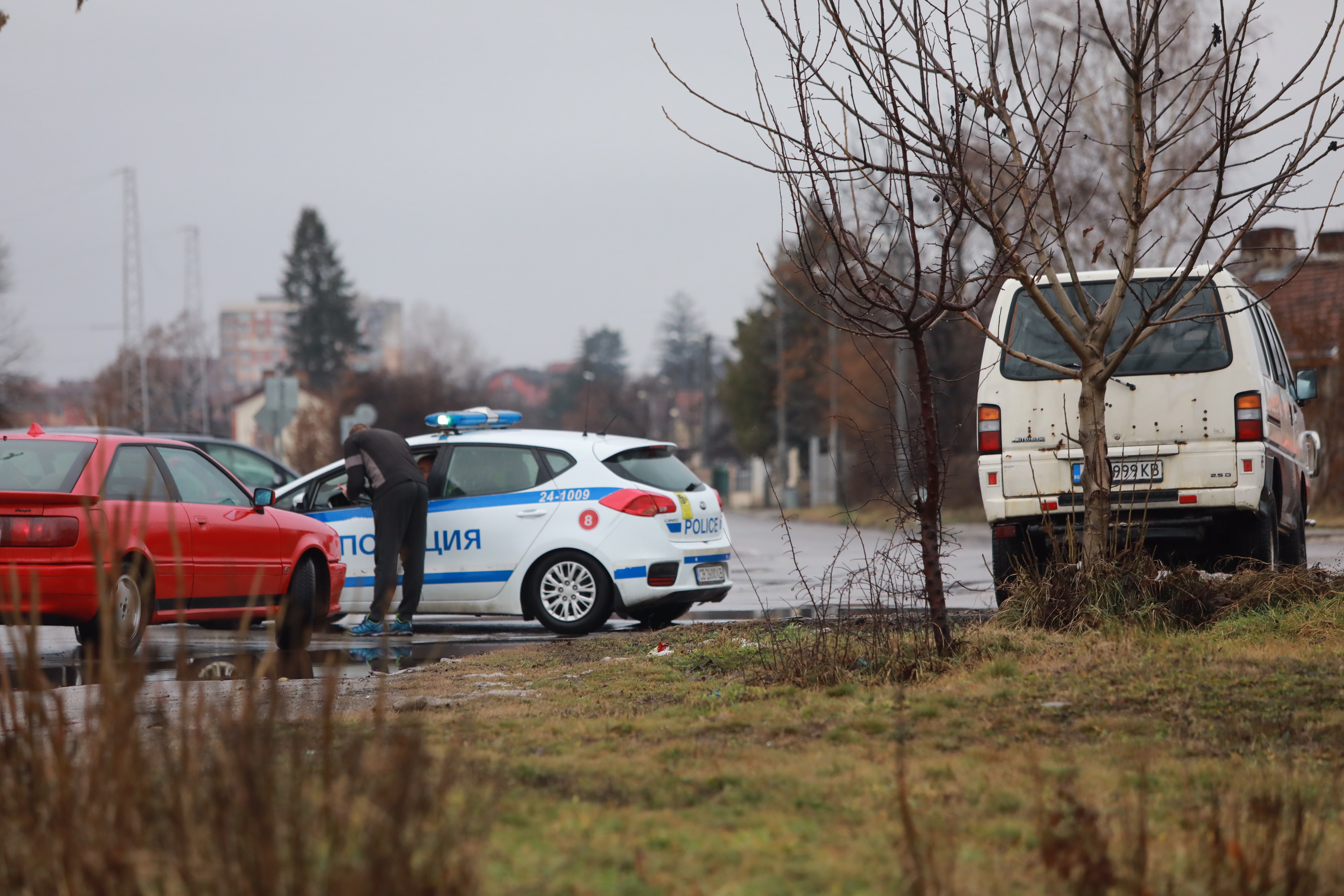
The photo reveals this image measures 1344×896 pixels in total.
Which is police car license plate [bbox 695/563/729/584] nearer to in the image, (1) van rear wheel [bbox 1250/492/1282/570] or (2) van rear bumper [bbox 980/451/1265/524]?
(2) van rear bumper [bbox 980/451/1265/524]

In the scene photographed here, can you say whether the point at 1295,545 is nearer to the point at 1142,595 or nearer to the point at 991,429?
the point at 991,429

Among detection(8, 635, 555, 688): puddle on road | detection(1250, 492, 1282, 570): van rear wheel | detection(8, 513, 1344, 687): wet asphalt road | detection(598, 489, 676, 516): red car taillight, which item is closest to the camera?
detection(8, 513, 1344, 687): wet asphalt road

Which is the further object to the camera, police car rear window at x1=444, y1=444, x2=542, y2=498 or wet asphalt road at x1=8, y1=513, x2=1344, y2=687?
police car rear window at x1=444, y1=444, x2=542, y2=498

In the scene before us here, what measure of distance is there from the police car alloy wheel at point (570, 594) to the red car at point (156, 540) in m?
→ 1.54

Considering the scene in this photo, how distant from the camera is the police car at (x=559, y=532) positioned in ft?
36.0

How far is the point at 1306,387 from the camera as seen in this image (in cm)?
1195

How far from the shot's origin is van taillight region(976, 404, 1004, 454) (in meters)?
9.70

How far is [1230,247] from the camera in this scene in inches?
282

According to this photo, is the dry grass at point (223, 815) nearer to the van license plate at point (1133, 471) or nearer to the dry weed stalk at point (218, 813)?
the dry weed stalk at point (218, 813)

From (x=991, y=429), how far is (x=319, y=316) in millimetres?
88959

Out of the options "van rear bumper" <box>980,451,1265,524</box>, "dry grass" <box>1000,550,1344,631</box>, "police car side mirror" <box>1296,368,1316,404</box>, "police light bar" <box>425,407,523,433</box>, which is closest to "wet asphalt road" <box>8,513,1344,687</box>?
"dry grass" <box>1000,550,1344,631</box>

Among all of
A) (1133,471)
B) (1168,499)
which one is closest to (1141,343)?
(1133,471)

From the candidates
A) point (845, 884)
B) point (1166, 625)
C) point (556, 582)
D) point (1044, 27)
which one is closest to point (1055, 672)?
point (1166, 625)

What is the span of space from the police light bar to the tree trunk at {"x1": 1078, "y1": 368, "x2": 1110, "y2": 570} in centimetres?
533
